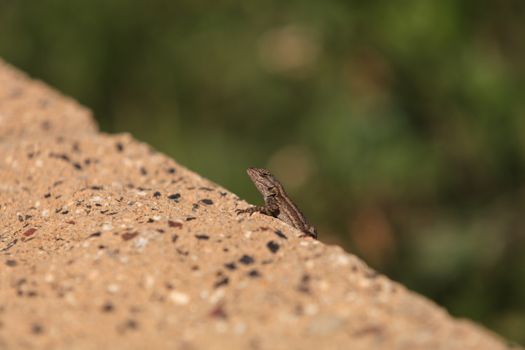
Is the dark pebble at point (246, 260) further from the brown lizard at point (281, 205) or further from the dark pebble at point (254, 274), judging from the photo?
the brown lizard at point (281, 205)

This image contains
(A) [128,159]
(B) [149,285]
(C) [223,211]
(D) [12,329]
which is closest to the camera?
(D) [12,329]

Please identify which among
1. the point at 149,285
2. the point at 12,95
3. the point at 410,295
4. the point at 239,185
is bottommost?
the point at 149,285

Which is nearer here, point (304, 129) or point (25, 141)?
point (25, 141)

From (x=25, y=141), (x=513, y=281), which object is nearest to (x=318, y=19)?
(x=513, y=281)

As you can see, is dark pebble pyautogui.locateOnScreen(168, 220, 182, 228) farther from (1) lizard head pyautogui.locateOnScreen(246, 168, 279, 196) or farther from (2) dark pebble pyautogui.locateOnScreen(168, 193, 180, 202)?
(1) lizard head pyautogui.locateOnScreen(246, 168, 279, 196)

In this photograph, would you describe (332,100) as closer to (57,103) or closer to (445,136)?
(445,136)

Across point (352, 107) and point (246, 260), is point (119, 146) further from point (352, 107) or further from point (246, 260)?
point (352, 107)
